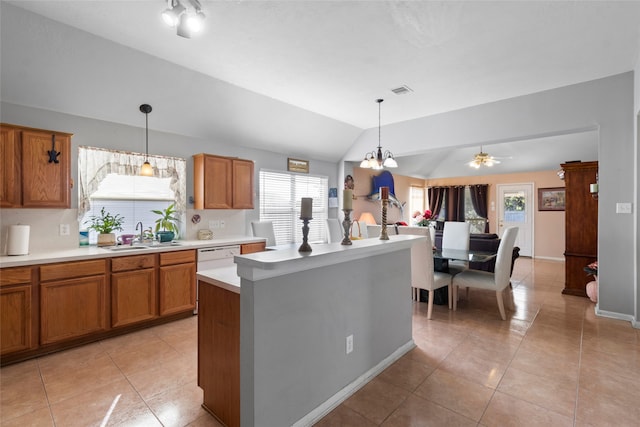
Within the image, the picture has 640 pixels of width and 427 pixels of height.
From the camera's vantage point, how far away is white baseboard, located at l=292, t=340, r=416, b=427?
1.82 m

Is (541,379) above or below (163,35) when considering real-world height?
below

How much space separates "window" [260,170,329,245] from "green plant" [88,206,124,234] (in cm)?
214

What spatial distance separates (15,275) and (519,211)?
969cm

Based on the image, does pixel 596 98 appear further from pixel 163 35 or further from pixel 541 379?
pixel 163 35

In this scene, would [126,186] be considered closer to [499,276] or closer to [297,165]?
[297,165]

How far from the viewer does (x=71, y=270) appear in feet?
9.20

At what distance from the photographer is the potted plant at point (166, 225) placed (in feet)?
12.6

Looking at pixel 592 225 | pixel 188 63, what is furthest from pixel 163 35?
pixel 592 225

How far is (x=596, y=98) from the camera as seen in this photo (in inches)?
142

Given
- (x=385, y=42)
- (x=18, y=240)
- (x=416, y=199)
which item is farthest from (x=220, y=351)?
(x=416, y=199)

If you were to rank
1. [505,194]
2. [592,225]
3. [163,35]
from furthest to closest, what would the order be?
[505,194], [592,225], [163,35]

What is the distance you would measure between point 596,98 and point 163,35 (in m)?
4.71

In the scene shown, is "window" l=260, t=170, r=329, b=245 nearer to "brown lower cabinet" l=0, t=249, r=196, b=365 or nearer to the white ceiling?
the white ceiling

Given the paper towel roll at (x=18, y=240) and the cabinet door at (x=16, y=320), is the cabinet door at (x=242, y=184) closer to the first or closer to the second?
the paper towel roll at (x=18, y=240)
